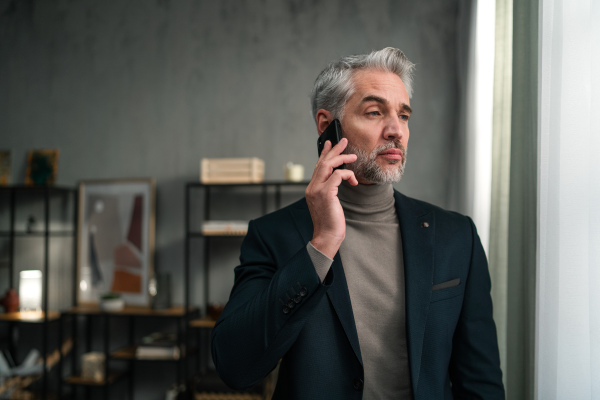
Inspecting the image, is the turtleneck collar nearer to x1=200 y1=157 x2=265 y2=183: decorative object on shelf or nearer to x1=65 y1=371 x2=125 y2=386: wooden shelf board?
x1=200 y1=157 x2=265 y2=183: decorative object on shelf

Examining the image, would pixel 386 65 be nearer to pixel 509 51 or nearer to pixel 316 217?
pixel 316 217

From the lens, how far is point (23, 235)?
4.06 meters

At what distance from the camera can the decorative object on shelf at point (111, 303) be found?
3.69m

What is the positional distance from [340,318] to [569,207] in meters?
0.75

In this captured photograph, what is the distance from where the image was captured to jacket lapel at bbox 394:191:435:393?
4.16 feet

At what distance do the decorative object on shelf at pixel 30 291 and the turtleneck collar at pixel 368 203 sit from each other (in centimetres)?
339

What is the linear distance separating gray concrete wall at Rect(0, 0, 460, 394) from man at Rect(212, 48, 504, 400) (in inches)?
86.2

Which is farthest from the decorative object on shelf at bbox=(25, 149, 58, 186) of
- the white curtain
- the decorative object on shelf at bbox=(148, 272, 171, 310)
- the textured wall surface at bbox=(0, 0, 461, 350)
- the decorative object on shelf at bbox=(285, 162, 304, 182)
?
the white curtain

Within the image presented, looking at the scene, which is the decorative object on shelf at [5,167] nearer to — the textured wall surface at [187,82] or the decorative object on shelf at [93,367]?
the textured wall surface at [187,82]

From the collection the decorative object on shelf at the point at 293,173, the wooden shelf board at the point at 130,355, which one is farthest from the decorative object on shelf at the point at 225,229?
the wooden shelf board at the point at 130,355

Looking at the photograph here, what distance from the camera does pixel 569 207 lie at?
1363 mm

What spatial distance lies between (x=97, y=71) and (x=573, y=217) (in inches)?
158

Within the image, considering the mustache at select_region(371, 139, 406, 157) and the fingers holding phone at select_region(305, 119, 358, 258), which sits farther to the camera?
the mustache at select_region(371, 139, 406, 157)

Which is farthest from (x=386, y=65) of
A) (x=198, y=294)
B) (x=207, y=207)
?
(x=198, y=294)
